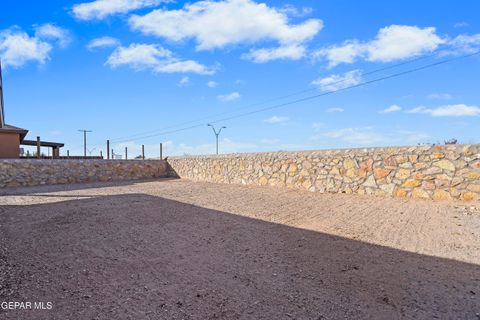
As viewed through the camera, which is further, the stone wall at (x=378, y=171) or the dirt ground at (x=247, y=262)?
the stone wall at (x=378, y=171)

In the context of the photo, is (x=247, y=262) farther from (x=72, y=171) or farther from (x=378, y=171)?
(x=72, y=171)

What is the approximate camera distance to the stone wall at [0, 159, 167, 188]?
49.1 ft

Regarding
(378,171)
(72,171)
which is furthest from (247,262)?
(72,171)

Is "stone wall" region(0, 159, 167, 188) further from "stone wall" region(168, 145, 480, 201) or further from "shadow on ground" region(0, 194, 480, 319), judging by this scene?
"shadow on ground" region(0, 194, 480, 319)

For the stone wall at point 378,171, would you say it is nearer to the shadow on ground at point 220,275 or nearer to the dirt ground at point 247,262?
the dirt ground at point 247,262

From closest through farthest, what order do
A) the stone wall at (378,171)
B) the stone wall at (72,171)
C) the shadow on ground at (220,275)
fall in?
the shadow on ground at (220,275) → the stone wall at (378,171) → the stone wall at (72,171)

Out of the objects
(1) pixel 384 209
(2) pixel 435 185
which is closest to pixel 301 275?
(1) pixel 384 209

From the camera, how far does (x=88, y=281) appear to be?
357 centimetres

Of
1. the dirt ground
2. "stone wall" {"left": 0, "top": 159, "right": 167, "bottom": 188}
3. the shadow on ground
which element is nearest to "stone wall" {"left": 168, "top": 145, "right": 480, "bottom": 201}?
the dirt ground

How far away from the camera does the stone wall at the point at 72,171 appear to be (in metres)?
15.0

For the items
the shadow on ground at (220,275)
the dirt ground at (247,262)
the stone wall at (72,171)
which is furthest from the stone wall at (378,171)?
the stone wall at (72,171)

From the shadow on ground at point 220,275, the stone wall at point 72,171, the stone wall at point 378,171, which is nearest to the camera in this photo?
the shadow on ground at point 220,275

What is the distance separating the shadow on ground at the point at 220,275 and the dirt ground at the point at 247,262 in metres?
0.02

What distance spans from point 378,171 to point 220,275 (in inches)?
245
